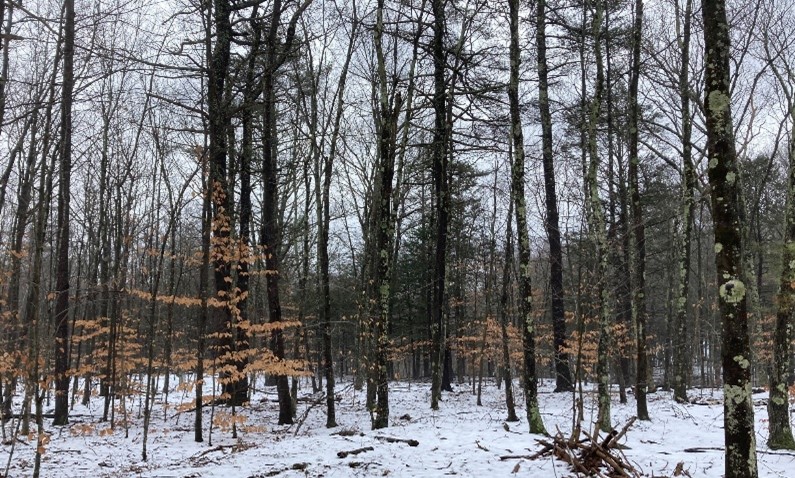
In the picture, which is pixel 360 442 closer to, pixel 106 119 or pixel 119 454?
pixel 119 454

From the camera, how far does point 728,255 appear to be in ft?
15.9

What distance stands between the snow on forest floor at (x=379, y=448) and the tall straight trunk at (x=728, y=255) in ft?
5.52

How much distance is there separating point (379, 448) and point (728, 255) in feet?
17.5

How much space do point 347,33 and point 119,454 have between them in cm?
1100

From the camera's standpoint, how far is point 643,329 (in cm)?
1191

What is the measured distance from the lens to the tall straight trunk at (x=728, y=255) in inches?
183

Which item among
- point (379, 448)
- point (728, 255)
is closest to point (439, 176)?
point (379, 448)

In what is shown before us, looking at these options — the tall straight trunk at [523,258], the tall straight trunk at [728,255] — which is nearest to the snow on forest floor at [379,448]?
the tall straight trunk at [523,258]

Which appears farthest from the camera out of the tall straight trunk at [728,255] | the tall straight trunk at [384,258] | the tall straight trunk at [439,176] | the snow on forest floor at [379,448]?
the tall straight trunk at [439,176]

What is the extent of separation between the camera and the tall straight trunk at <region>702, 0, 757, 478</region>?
15.3 ft

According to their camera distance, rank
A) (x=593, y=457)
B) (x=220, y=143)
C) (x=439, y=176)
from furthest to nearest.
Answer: (x=439, y=176), (x=220, y=143), (x=593, y=457)

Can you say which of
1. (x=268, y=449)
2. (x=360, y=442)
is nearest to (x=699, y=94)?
(x=360, y=442)

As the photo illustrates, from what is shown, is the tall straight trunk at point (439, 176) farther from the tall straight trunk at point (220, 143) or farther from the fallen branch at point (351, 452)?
the fallen branch at point (351, 452)

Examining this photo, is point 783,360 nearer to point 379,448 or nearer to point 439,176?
point 379,448
